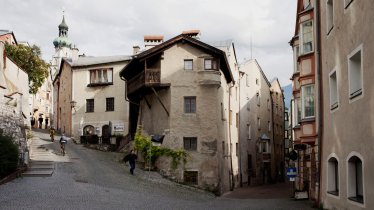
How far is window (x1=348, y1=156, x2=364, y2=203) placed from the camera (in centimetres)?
1347

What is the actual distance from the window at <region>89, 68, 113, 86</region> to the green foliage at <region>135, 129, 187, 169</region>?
13.5 m

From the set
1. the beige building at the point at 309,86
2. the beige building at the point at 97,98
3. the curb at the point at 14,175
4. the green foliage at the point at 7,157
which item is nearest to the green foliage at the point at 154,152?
the curb at the point at 14,175

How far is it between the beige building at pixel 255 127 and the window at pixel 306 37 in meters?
22.4

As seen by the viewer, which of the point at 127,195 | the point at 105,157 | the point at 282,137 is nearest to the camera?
the point at 127,195

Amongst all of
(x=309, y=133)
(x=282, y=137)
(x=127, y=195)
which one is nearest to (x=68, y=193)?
(x=127, y=195)

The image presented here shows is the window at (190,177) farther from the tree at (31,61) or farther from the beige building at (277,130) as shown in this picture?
the tree at (31,61)

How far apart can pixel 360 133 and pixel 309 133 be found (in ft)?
24.7

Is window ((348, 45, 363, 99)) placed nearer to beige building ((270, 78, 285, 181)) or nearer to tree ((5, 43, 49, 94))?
beige building ((270, 78, 285, 181))

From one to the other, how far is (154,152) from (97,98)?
604 inches

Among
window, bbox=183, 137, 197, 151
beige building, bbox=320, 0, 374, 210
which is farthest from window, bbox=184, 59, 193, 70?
beige building, bbox=320, 0, 374, 210

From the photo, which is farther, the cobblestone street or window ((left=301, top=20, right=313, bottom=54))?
window ((left=301, top=20, right=313, bottom=54))

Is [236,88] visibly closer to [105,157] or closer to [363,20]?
[105,157]

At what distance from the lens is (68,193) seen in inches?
758

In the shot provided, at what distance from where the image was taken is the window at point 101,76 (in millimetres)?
43562
